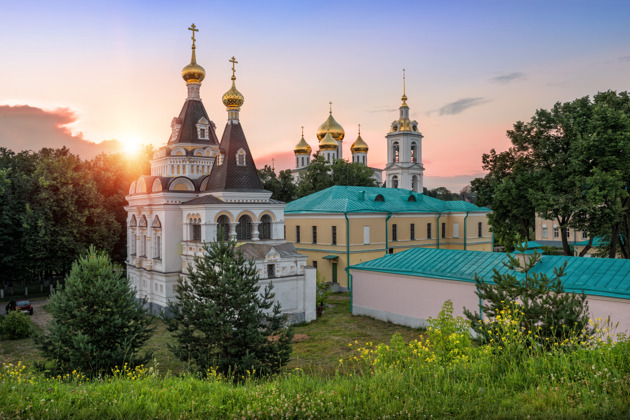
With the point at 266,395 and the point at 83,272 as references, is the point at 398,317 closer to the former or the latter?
the point at 83,272

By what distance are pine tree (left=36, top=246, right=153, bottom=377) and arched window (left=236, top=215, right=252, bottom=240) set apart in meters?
11.0

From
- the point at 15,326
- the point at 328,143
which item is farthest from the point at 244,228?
the point at 328,143

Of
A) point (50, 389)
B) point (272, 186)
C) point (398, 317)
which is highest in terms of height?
point (272, 186)

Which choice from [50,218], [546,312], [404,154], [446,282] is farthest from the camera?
[404,154]

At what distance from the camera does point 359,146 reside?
6612cm

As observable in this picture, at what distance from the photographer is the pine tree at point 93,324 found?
1102 cm

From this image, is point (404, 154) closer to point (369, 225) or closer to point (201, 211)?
point (369, 225)

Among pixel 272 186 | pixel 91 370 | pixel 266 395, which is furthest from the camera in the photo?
pixel 272 186

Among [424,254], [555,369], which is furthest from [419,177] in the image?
[555,369]

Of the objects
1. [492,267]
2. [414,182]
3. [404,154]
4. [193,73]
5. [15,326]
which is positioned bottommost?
[15,326]

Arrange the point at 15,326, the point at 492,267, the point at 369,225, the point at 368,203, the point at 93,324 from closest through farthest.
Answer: the point at 93,324
the point at 492,267
the point at 15,326
the point at 369,225
the point at 368,203

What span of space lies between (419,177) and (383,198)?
784 inches

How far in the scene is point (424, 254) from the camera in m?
21.3

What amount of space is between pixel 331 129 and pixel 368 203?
3442 centimetres
